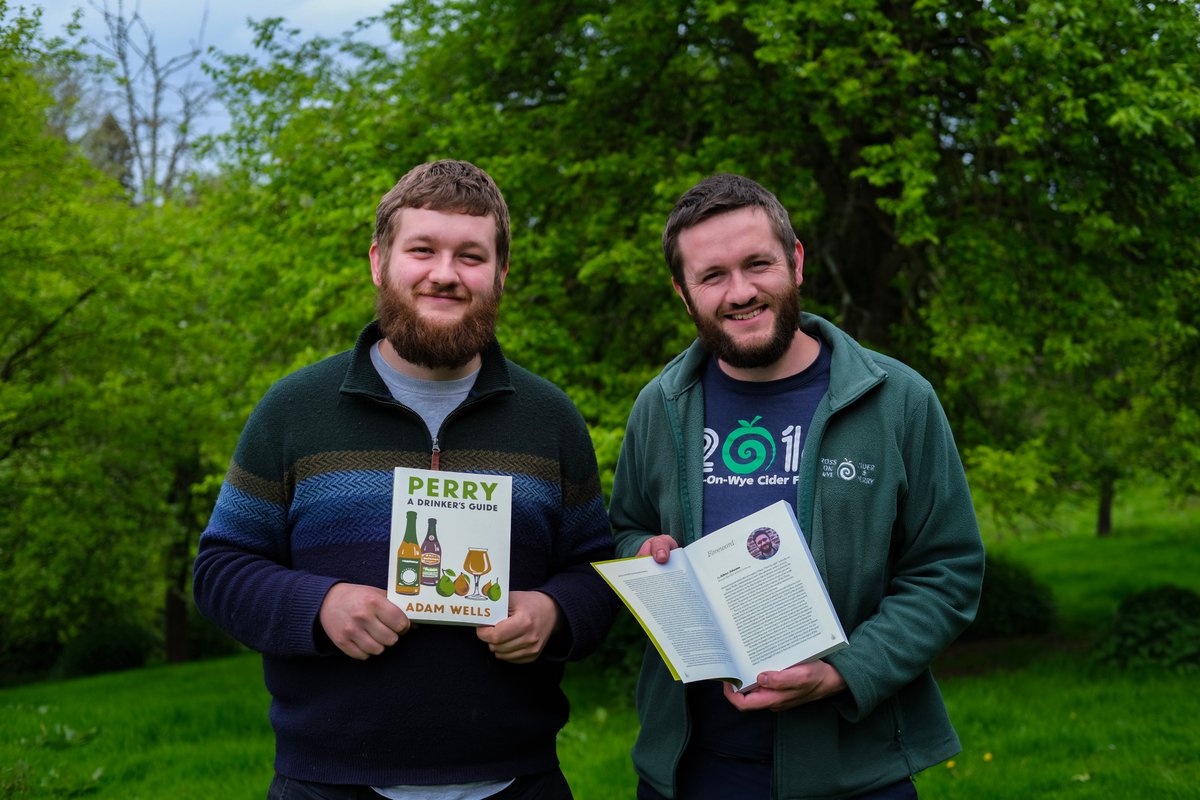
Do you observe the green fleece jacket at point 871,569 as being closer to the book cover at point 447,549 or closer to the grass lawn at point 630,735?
the book cover at point 447,549

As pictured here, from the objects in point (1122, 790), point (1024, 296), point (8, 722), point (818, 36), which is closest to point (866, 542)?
point (1122, 790)

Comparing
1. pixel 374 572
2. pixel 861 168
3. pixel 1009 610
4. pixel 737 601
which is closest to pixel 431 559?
pixel 374 572

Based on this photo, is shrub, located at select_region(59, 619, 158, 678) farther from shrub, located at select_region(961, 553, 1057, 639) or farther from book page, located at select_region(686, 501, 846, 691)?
book page, located at select_region(686, 501, 846, 691)

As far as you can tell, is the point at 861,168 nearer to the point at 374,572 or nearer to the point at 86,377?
the point at 374,572

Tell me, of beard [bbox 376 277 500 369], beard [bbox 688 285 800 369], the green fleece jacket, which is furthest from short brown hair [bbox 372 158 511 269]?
the green fleece jacket

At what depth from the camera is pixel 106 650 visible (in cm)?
1872

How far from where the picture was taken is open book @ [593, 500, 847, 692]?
8.79ft

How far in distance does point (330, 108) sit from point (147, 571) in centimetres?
930

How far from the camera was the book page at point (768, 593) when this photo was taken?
8.76 ft

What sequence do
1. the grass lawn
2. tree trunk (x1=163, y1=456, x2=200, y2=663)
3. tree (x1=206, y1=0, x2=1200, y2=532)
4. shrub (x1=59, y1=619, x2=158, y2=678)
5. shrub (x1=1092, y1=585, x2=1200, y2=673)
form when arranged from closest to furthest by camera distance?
the grass lawn < tree (x1=206, y1=0, x2=1200, y2=532) < shrub (x1=1092, y1=585, x2=1200, y2=673) < tree trunk (x1=163, y1=456, x2=200, y2=663) < shrub (x1=59, y1=619, x2=158, y2=678)

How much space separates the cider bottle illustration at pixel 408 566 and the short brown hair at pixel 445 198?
0.77 m

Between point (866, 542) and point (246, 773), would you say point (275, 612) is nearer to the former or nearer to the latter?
point (866, 542)

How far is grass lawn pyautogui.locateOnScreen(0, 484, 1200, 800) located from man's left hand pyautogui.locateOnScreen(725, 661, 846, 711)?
4308 millimetres

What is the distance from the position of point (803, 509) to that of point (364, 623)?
1134mm
